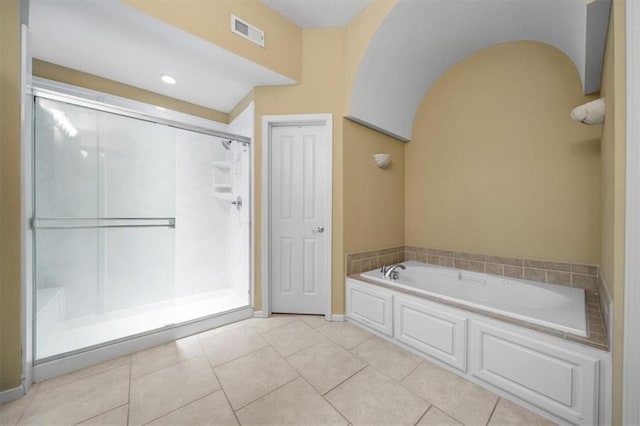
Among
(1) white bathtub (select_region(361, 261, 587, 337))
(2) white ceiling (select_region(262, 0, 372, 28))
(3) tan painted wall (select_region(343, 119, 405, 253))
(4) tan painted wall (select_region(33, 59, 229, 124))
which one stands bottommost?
(1) white bathtub (select_region(361, 261, 587, 337))

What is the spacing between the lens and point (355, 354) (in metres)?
1.88

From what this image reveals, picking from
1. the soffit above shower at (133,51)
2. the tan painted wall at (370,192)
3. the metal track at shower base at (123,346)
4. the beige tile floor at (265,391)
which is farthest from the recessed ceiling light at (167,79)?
the beige tile floor at (265,391)

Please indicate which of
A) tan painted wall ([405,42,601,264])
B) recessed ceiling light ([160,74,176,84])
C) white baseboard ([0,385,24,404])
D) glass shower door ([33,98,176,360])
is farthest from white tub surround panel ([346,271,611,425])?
recessed ceiling light ([160,74,176,84])

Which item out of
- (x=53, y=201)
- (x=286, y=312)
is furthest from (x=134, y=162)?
(x=286, y=312)

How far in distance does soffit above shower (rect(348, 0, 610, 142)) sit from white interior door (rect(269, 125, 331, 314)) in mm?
626

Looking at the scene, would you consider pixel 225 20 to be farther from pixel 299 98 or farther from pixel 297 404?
pixel 297 404

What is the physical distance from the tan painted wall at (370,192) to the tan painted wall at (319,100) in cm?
10

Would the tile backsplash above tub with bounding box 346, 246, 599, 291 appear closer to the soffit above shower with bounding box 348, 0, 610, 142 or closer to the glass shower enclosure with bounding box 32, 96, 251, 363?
the glass shower enclosure with bounding box 32, 96, 251, 363

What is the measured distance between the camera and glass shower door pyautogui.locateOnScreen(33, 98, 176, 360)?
5.95ft

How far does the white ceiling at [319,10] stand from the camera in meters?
2.14

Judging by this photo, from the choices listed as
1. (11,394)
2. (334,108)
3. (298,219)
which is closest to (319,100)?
(334,108)

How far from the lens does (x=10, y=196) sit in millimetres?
1406

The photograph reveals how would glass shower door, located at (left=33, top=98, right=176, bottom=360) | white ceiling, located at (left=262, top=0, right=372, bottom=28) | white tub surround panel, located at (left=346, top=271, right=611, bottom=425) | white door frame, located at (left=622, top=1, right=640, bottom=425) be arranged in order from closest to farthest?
white door frame, located at (left=622, top=1, right=640, bottom=425) → white tub surround panel, located at (left=346, top=271, right=611, bottom=425) → glass shower door, located at (left=33, top=98, right=176, bottom=360) → white ceiling, located at (left=262, top=0, right=372, bottom=28)

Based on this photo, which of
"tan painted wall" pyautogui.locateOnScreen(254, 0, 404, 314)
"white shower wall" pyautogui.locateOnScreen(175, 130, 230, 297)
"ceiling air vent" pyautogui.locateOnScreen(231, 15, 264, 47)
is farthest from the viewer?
"white shower wall" pyautogui.locateOnScreen(175, 130, 230, 297)
